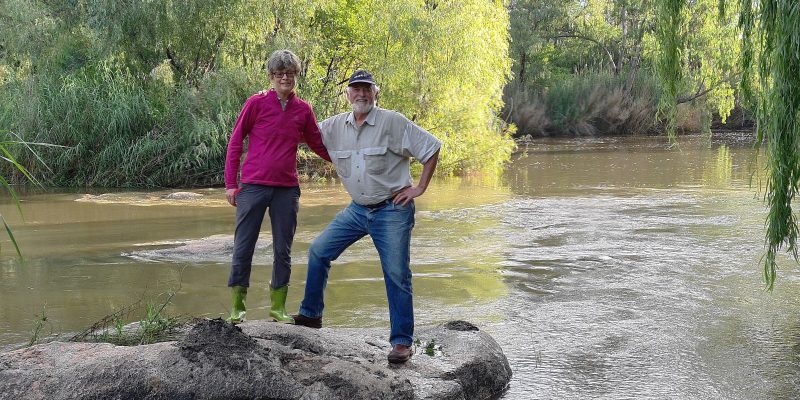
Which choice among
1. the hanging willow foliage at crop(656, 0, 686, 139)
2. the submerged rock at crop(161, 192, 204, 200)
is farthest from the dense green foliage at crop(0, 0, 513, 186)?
the hanging willow foliage at crop(656, 0, 686, 139)

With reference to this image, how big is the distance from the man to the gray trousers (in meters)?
0.50

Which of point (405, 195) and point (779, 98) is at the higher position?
point (779, 98)

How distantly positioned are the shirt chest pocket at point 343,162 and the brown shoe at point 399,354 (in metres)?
1.02

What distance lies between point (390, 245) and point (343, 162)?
582 mm

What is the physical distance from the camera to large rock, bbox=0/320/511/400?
169 inches

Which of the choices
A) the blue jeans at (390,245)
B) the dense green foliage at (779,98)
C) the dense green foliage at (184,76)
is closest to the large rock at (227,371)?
the blue jeans at (390,245)

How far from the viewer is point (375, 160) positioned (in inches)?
203

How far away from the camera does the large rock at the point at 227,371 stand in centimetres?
429

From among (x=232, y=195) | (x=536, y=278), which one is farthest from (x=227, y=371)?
(x=536, y=278)

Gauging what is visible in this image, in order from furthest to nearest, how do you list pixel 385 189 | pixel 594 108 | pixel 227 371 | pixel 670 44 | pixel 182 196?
pixel 594 108
pixel 182 196
pixel 670 44
pixel 385 189
pixel 227 371

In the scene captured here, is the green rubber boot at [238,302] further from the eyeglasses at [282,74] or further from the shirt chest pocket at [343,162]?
the eyeglasses at [282,74]

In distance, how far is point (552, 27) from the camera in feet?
140

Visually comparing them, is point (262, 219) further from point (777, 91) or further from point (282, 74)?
point (777, 91)

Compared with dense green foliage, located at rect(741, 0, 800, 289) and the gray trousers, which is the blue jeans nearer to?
the gray trousers
